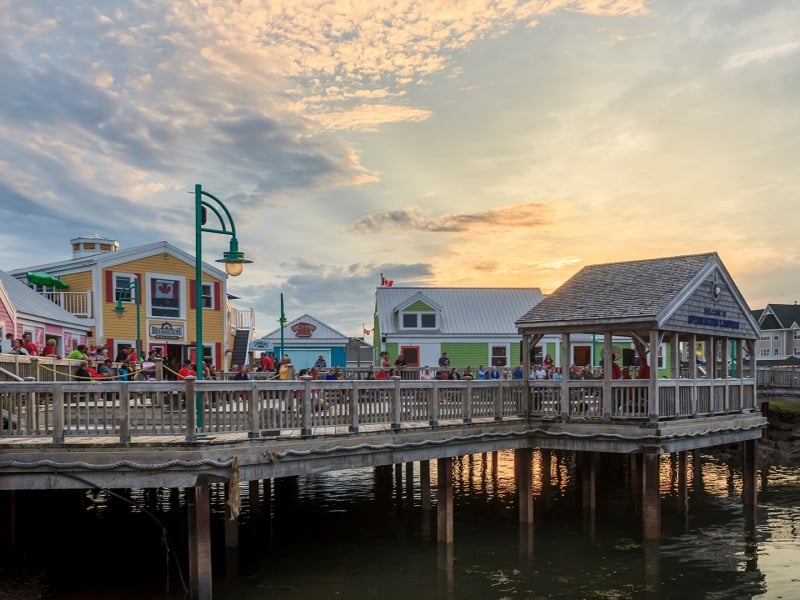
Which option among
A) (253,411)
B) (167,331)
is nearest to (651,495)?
(253,411)

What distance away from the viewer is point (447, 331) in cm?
4272

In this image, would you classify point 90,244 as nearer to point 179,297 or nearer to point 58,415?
point 179,297

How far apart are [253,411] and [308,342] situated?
106ft

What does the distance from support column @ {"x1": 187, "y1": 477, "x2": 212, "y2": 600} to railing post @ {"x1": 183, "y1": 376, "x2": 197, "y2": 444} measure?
736 mm

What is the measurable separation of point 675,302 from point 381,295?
2844 cm

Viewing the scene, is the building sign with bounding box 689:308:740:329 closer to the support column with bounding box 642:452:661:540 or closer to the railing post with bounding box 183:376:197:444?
the support column with bounding box 642:452:661:540

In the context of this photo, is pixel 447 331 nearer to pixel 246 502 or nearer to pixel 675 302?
pixel 246 502

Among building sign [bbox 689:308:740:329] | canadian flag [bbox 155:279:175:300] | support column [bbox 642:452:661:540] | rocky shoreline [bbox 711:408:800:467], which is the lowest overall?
rocky shoreline [bbox 711:408:800:467]

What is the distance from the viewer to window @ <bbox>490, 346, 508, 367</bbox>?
42781 millimetres

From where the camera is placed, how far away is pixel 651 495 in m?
18.4

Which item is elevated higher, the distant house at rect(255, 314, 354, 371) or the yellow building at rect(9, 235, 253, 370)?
the yellow building at rect(9, 235, 253, 370)

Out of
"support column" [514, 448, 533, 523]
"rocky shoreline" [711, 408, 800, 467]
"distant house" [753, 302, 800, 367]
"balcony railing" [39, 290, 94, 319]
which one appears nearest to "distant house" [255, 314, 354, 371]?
"balcony railing" [39, 290, 94, 319]

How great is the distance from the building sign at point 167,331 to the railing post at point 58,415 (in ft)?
67.9

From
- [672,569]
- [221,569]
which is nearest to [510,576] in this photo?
[672,569]
